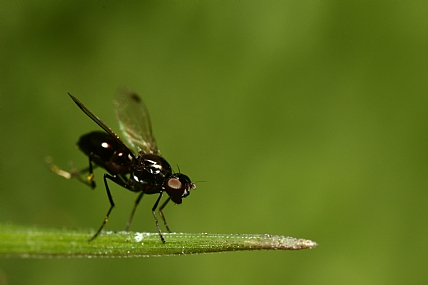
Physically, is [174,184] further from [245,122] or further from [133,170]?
[245,122]

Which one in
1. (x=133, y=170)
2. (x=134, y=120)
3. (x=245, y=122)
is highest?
(x=245, y=122)

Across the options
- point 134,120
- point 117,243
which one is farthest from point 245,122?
point 117,243

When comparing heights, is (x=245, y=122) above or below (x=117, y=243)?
above

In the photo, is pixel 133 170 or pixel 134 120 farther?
pixel 134 120

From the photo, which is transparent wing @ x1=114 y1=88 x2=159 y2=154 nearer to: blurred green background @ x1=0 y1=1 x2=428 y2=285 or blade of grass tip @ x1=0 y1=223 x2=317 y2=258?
blurred green background @ x1=0 y1=1 x2=428 y2=285

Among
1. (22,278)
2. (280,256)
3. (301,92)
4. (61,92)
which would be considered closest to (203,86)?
(301,92)

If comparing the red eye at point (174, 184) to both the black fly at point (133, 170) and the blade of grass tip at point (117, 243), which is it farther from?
the blade of grass tip at point (117, 243)

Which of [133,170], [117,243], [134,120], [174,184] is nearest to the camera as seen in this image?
[117,243]
